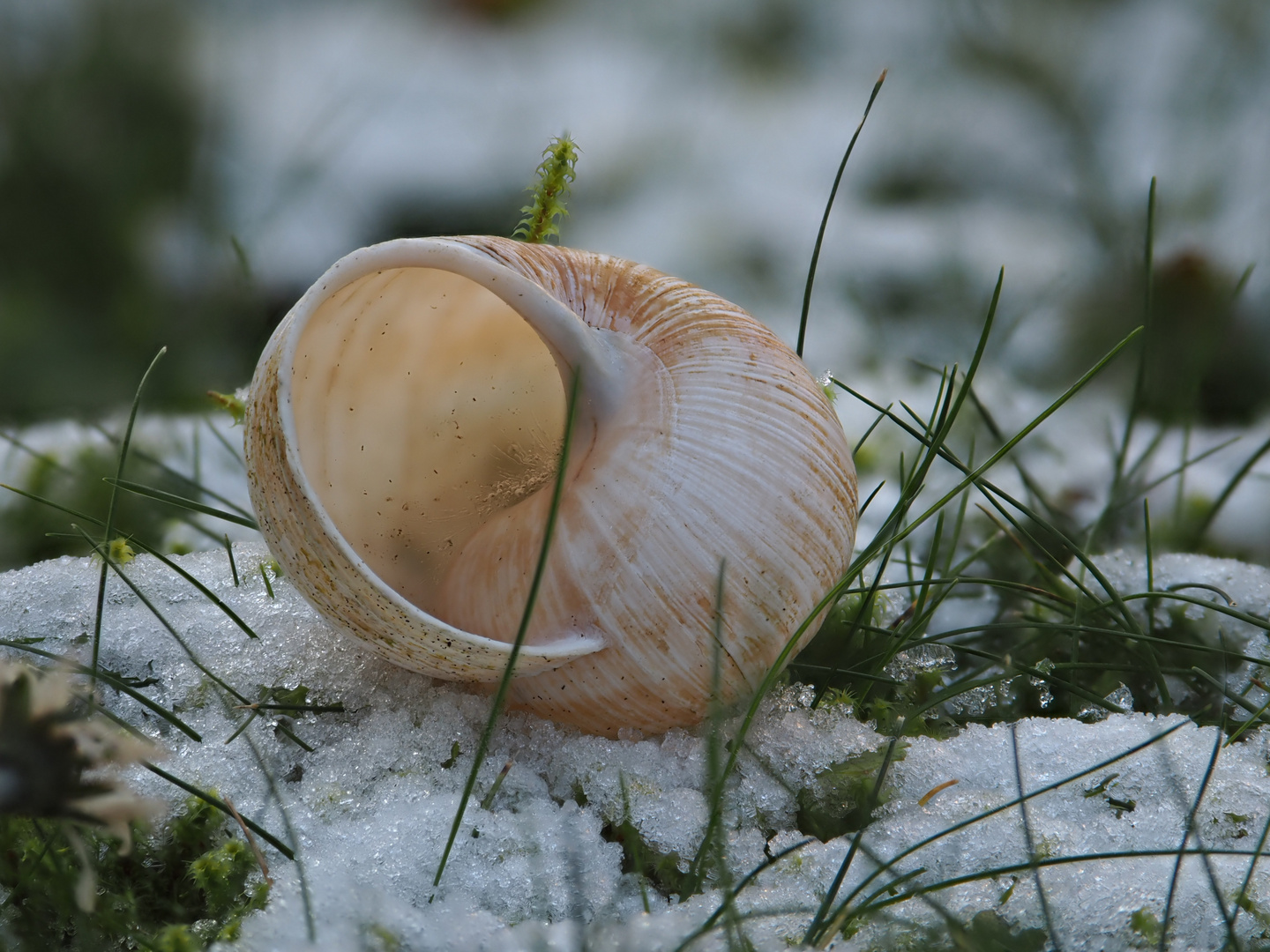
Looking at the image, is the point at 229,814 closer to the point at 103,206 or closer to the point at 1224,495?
the point at 1224,495

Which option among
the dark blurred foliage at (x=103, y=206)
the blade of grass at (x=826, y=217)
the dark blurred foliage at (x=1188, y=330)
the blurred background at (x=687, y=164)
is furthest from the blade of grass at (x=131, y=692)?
the dark blurred foliage at (x=1188, y=330)

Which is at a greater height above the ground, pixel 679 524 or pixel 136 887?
pixel 679 524

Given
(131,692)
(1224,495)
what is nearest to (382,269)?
(131,692)

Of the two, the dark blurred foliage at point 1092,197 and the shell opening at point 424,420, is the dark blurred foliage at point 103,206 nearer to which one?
the shell opening at point 424,420

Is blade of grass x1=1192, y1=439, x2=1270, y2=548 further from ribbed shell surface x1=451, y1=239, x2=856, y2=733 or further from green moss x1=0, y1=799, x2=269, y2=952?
green moss x1=0, y1=799, x2=269, y2=952

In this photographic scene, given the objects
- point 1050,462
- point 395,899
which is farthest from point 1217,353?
point 395,899

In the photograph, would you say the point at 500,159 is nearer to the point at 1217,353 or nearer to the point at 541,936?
the point at 1217,353

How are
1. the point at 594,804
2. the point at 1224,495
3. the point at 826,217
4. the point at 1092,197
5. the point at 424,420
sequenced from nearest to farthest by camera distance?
the point at 594,804 → the point at 826,217 → the point at 424,420 → the point at 1224,495 → the point at 1092,197
